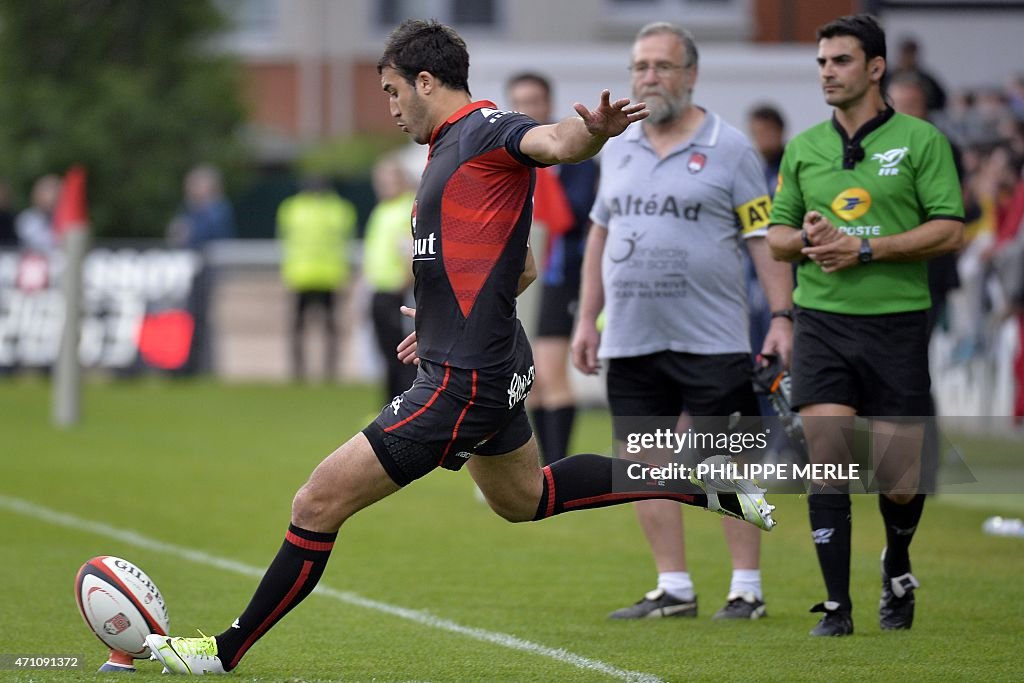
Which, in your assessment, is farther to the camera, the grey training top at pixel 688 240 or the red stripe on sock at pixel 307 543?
the grey training top at pixel 688 240

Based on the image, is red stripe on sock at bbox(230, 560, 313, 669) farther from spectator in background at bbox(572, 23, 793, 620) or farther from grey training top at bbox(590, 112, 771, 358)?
grey training top at bbox(590, 112, 771, 358)

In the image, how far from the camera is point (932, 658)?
6.75 meters

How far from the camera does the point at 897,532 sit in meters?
7.39

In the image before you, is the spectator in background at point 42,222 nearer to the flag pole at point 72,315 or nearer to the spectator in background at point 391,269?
the flag pole at point 72,315

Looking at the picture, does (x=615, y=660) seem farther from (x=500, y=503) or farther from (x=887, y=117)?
(x=887, y=117)

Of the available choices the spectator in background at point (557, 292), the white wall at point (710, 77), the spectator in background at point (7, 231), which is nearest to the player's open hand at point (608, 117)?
the spectator in background at point (557, 292)

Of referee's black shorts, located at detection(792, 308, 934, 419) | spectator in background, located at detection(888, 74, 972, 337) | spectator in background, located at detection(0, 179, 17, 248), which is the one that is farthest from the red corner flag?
referee's black shorts, located at detection(792, 308, 934, 419)

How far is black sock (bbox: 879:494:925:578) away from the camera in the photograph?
24.1ft

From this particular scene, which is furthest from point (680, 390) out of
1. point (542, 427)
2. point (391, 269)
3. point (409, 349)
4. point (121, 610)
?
point (391, 269)

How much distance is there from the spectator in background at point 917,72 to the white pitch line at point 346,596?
15.0 feet

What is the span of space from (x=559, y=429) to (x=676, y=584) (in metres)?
3.15

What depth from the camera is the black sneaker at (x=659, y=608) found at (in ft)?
25.3

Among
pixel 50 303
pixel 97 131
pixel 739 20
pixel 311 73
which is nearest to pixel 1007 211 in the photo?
pixel 50 303

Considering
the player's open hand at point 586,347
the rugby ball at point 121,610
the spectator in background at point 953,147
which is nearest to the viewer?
the rugby ball at point 121,610
